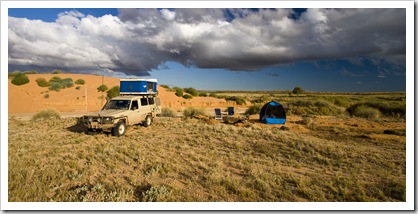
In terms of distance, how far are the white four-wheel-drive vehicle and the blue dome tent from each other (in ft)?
24.4

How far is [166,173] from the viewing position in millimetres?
6004

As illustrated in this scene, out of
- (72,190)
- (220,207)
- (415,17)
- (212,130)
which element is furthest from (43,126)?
(415,17)

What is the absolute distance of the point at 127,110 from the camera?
34.7ft

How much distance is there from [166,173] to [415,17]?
7221mm

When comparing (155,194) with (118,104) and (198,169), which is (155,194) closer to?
(198,169)

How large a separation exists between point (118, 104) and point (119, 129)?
4.71 feet

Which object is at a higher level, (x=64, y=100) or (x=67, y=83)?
(x=67, y=83)

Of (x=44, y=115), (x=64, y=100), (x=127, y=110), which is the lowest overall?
(x=44, y=115)

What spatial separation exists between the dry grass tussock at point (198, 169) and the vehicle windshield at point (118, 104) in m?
1.29

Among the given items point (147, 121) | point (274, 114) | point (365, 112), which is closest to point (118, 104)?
point (147, 121)

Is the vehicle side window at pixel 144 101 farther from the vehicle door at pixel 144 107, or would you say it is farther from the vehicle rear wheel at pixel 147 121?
the vehicle rear wheel at pixel 147 121

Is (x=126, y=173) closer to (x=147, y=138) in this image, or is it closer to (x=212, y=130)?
(x=147, y=138)

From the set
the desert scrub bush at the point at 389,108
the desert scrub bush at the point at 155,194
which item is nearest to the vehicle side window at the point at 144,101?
the desert scrub bush at the point at 155,194

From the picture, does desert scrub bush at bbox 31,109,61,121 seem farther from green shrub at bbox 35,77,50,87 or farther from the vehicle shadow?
green shrub at bbox 35,77,50,87
